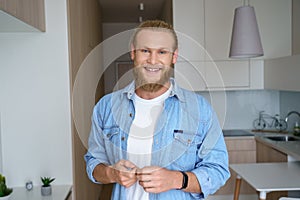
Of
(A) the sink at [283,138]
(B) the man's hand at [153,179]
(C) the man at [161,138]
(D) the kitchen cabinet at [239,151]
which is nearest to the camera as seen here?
(B) the man's hand at [153,179]

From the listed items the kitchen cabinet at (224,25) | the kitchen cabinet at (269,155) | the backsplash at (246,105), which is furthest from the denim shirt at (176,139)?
the backsplash at (246,105)

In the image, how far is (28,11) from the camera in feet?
4.87

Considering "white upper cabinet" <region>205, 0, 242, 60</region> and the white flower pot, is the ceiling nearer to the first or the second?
"white upper cabinet" <region>205, 0, 242, 60</region>

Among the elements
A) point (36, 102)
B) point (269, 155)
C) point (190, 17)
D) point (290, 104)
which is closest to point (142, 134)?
point (36, 102)

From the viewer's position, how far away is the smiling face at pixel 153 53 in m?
0.85

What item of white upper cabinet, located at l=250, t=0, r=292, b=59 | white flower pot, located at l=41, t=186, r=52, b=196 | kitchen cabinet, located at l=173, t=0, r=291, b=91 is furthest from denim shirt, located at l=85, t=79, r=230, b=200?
white upper cabinet, located at l=250, t=0, r=292, b=59

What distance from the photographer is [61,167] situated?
1.83m

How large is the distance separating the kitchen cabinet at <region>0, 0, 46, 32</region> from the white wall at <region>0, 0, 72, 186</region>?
0.08 m

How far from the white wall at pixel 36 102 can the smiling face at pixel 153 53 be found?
3.37 feet

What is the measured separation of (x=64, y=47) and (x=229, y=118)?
2.31 m

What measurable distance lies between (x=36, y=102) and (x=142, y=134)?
1.00m

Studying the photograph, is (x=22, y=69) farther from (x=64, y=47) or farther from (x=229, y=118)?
(x=229, y=118)

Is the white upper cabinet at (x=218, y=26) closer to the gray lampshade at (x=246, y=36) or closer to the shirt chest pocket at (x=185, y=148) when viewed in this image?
the gray lampshade at (x=246, y=36)

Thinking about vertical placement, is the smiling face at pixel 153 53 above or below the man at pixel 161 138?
above
